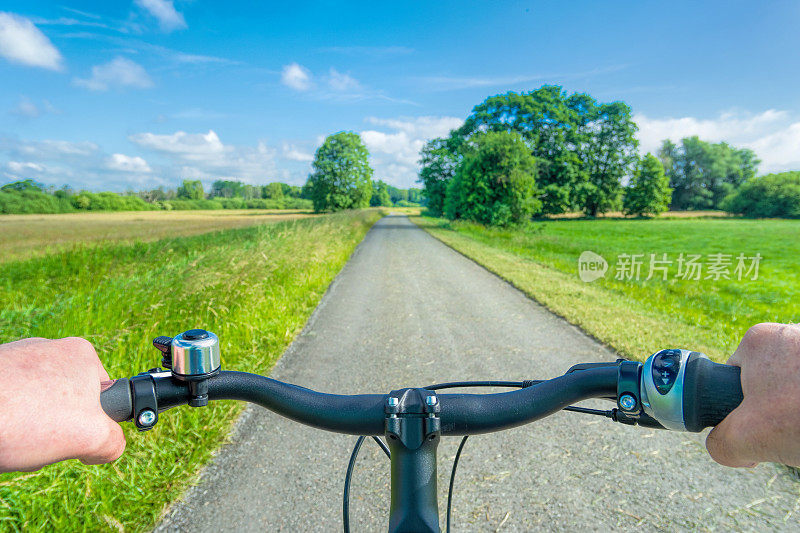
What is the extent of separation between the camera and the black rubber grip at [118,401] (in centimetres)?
77

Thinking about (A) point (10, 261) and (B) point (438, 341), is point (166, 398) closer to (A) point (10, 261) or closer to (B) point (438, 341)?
(B) point (438, 341)

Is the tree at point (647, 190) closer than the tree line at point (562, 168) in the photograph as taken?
No

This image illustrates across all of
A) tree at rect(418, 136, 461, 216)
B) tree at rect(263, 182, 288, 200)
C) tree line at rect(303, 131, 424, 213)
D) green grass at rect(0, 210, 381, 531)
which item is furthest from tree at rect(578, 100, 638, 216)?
tree at rect(263, 182, 288, 200)

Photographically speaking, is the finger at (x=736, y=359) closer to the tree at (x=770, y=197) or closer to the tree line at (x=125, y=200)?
the tree line at (x=125, y=200)

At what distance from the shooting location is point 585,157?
45.6 metres

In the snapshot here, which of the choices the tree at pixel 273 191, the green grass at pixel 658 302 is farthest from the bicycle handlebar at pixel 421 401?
the tree at pixel 273 191

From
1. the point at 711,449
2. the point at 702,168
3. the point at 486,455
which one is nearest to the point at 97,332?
the point at 486,455

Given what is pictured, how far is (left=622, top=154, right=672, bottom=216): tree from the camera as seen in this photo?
56.7 m

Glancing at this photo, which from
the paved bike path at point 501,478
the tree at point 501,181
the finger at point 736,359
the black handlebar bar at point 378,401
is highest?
the tree at point 501,181

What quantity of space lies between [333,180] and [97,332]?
63.6 metres

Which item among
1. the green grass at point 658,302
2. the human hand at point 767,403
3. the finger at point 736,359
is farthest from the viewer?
the green grass at point 658,302

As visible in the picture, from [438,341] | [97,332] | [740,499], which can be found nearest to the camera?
[740,499]

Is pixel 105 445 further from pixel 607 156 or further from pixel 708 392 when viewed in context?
pixel 607 156

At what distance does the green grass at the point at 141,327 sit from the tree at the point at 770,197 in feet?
212
